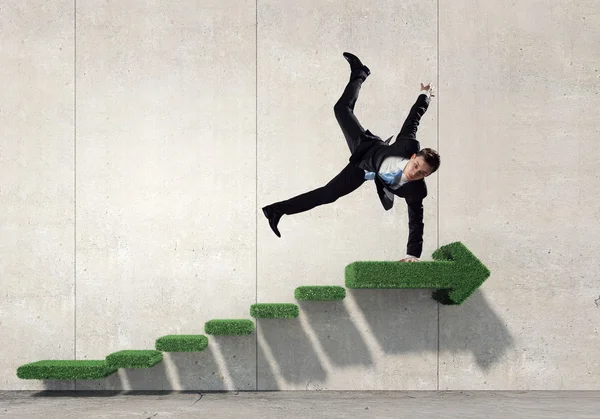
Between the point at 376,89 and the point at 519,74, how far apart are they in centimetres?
124

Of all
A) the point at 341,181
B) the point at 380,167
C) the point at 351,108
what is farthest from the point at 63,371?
the point at 351,108

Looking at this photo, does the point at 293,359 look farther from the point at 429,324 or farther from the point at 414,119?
the point at 414,119

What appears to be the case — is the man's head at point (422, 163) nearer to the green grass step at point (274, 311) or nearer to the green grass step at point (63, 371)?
the green grass step at point (274, 311)

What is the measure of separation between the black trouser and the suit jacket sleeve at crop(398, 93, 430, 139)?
43 cm

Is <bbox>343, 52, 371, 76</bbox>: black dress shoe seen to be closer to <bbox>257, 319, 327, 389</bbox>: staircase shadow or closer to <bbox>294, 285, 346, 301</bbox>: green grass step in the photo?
<bbox>294, 285, 346, 301</bbox>: green grass step

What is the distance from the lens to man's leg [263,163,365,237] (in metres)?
5.41

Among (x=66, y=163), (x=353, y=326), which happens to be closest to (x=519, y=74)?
(x=353, y=326)

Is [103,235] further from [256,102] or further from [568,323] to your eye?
[568,323]

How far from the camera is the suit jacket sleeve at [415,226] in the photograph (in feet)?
16.9

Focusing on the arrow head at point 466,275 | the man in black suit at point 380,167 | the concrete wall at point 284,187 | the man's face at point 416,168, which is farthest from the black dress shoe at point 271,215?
the arrow head at point 466,275

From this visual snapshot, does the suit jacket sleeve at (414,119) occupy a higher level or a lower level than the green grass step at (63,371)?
higher

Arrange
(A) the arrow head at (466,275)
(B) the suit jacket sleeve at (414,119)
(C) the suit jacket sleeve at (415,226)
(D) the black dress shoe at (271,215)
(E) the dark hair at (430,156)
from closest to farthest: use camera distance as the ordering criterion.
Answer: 1. (E) the dark hair at (430,156)
2. (B) the suit jacket sleeve at (414,119)
3. (C) the suit jacket sleeve at (415,226)
4. (A) the arrow head at (466,275)
5. (D) the black dress shoe at (271,215)

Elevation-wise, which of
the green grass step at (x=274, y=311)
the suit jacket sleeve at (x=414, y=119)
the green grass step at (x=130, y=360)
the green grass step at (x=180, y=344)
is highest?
the suit jacket sleeve at (x=414, y=119)

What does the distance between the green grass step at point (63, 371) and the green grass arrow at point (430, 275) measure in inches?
82.5
